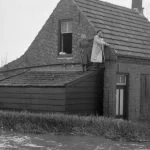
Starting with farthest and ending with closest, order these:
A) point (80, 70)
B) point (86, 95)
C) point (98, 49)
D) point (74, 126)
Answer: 1. point (80, 70)
2. point (98, 49)
3. point (86, 95)
4. point (74, 126)

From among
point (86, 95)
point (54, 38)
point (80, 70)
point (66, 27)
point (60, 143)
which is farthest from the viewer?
point (54, 38)

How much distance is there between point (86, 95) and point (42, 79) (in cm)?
267

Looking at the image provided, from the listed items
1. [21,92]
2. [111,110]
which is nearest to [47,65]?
[21,92]

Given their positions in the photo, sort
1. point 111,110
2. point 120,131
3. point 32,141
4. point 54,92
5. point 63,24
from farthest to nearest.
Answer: point 63,24 → point 111,110 → point 54,92 → point 120,131 → point 32,141

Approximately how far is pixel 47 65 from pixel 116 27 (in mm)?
4355

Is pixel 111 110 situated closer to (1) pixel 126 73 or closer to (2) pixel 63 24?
(1) pixel 126 73

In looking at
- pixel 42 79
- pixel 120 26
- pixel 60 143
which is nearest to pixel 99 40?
pixel 42 79

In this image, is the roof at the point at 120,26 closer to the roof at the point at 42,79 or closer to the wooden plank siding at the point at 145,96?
the wooden plank siding at the point at 145,96

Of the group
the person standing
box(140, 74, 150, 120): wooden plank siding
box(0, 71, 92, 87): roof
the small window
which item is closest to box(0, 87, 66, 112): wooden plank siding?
box(0, 71, 92, 87): roof

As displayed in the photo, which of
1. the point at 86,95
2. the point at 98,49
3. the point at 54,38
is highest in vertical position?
the point at 54,38

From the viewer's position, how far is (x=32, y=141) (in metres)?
14.8

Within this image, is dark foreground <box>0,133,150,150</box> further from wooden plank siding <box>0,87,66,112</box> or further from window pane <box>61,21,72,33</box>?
window pane <box>61,21,72,33</box>

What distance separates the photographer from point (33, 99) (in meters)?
21.7

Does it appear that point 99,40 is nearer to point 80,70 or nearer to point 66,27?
point 80,70
